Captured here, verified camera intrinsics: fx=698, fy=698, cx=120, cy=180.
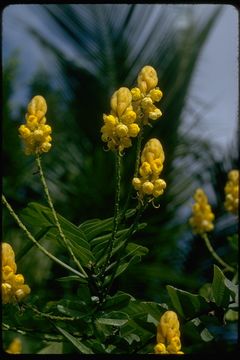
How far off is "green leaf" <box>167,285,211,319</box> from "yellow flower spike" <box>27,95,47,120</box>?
0.81 feet

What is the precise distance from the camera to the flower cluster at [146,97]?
79 cm

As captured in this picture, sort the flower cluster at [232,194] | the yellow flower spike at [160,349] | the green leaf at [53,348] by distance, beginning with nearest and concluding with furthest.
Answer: the yellow flower spike at [160,349]
the green leaf at [53,348]
the flower cluster at [232,194]

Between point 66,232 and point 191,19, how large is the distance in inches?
138

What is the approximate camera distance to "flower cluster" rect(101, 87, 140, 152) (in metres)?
0.76

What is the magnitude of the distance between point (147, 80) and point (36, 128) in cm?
14

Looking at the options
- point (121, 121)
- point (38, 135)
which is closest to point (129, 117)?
point (121, 121)

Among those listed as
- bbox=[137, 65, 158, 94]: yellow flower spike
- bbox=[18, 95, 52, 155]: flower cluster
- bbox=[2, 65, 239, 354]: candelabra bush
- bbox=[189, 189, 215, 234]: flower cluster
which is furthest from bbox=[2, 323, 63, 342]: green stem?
bbox=[189, 189, 215, 234]: flower cluster

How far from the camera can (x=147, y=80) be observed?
0.81 metres

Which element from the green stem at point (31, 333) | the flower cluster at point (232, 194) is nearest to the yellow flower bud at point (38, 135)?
the green stem at point (31, 333)

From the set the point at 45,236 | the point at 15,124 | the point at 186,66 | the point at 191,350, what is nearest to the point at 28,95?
the point at 15,124

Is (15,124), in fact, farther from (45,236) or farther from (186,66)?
(45,236)

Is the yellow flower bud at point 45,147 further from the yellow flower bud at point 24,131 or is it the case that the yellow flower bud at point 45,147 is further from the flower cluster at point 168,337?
the flower cluster at point 168,337

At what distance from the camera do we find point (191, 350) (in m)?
1.27

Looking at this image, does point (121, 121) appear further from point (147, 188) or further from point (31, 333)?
point (31, 333)
